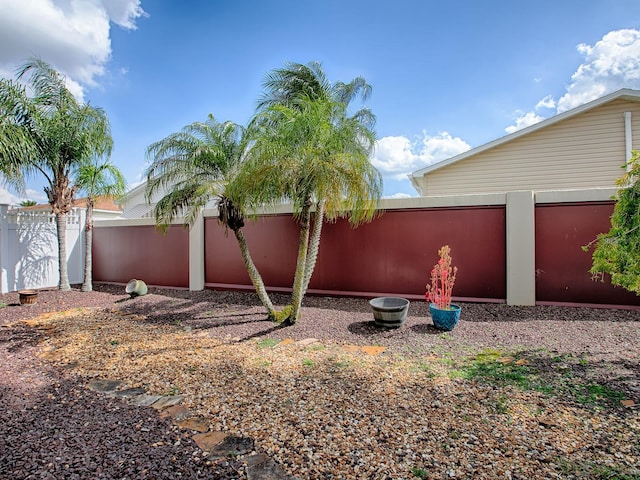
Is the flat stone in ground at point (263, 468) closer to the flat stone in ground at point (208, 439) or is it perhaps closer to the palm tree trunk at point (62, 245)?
the flat stone in ground at point (208, 439)

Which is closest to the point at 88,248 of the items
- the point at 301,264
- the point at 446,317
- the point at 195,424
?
the point at 301,264

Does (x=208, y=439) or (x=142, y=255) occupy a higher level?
(x=142, y=255)

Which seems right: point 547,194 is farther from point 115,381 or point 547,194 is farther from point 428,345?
point 115,381

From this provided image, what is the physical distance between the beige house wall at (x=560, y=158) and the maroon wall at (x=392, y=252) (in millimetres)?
3808

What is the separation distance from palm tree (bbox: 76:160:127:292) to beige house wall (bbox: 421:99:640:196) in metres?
10.4

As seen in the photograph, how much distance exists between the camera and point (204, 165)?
6.43m

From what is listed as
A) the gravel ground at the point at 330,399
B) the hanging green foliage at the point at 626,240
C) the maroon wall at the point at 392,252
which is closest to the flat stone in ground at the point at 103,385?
the gravel ground at the point at 330,399

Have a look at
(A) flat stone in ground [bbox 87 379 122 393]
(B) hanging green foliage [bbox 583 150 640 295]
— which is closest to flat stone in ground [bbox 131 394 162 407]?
(A) flat stone in ground [bbox 87 379 122 393]

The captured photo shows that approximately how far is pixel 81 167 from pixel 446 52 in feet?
34.3

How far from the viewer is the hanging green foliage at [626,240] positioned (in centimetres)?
381

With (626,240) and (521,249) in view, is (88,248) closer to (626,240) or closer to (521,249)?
(521,249)

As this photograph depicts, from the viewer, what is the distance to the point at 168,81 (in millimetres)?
9039

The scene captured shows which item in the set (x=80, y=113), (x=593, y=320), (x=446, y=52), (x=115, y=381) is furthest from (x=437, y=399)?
(x=80, y=113)

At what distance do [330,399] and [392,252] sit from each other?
4.82 m
